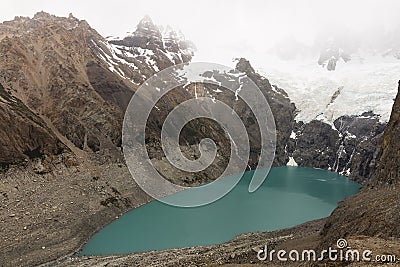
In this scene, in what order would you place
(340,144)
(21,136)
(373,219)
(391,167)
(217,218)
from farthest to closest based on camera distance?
(340,144) → (21,136) → (217,218) → (391,167) → (373,219)

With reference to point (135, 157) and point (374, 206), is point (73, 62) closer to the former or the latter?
point (135, 157)

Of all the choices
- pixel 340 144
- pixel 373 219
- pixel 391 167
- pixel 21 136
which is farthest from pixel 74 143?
pixel 340 144

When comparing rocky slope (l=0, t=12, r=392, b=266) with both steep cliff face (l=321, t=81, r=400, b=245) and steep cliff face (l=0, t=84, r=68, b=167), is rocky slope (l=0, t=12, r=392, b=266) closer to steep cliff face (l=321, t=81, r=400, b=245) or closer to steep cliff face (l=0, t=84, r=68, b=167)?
steep cliff face (l=0, t=84, r=68, b=167)

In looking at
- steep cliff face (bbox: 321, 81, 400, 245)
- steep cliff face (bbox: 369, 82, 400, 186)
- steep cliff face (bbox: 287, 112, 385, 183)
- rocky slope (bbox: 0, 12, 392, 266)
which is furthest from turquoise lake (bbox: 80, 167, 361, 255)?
steep cliff face (bbox: 321, 81, 400, 245)

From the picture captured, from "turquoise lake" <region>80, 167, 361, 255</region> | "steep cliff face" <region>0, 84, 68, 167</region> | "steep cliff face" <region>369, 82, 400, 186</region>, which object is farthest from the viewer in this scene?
"steep cliff face" <region>0, 84, 68, 167</region>

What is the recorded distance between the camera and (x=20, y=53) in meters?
101

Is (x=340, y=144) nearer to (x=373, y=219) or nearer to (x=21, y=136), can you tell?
(x=21, y=136)

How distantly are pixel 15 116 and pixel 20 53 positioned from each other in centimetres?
2840

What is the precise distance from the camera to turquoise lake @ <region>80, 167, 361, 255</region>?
60.1m

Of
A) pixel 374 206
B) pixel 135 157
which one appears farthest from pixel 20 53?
pixel 374 206

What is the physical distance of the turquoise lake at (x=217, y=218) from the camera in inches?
2365

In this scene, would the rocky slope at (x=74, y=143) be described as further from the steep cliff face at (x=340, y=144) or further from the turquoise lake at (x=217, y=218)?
the turquoise lake at (x=217, y=218)

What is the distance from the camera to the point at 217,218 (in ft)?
241

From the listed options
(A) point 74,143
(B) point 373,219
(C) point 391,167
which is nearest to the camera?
(B) point 373,219
